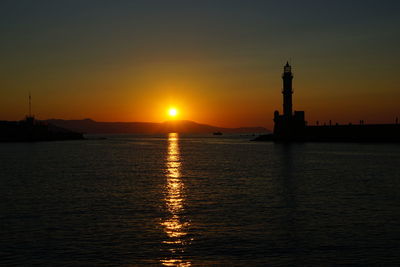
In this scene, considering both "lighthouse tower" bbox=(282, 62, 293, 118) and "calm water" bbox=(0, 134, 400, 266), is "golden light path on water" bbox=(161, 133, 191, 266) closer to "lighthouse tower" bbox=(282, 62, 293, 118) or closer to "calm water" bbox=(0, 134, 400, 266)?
"calm water" bbox=(0, 134, 400, 266)

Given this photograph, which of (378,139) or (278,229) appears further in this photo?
(378,139)

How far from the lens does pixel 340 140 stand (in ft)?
499

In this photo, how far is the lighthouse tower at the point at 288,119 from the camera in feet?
470

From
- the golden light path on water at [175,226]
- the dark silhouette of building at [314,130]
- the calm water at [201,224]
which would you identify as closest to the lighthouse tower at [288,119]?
the dark silhouette of building at [314,130]

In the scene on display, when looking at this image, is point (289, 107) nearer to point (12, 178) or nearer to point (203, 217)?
point (12, 178)

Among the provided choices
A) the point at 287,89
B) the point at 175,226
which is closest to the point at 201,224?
the point at 175,226

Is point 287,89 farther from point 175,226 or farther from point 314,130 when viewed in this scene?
point 175,226

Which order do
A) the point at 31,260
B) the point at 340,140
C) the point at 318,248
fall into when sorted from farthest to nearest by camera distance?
the point at 340,140 → the point at 318,248 → the point at 31,260

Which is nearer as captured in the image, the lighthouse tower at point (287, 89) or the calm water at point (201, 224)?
the calm water at point (201, 224)

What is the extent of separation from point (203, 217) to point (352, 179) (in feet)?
81.8

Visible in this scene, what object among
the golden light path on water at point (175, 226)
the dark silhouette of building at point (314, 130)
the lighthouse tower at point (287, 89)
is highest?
the lighthouse tower at point (287, 89)

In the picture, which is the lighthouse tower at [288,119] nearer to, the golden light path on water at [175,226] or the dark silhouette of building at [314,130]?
the dark silhouette of building at [314,130]

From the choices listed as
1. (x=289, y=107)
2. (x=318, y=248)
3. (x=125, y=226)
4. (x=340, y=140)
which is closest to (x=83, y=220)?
(x=125, y=226)

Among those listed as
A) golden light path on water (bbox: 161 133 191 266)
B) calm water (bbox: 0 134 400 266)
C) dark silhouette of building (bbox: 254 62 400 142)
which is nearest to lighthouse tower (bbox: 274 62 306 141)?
dark silhouette of building (bbox: 254 62 400 142)
